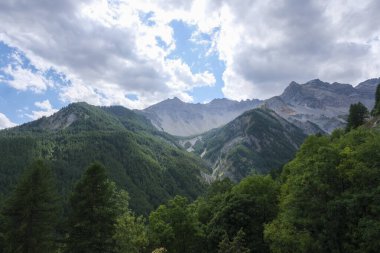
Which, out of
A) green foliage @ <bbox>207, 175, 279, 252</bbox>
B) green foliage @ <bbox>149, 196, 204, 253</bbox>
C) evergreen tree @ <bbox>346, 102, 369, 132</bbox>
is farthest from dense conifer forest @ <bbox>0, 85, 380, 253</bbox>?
evergreen tree @ <bbox>346, 102, 369, 132</bbox>

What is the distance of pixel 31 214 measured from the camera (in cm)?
4366

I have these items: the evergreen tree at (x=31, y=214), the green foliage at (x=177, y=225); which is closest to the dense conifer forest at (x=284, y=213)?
the evergreen tree at (x=31, y=214)

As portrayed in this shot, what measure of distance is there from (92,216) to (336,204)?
88.7ft

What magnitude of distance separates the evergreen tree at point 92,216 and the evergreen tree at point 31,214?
4.67 m

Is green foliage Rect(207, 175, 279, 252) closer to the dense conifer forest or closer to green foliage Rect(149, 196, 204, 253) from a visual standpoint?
green foliage Rect(149, 196, 204, 253)

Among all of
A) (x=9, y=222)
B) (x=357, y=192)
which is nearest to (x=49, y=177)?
(x=9, y=222)

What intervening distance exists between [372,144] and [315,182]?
23.8 ft

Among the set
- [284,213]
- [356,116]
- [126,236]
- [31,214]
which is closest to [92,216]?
[126,236]

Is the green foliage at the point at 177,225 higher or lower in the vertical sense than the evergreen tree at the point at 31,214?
lower

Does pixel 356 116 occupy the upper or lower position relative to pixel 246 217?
upper

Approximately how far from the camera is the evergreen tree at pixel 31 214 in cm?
4312

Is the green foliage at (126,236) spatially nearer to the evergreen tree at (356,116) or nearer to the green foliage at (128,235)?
the green foliage at (128,235)

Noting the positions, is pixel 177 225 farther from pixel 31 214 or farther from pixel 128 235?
pixel 31 214

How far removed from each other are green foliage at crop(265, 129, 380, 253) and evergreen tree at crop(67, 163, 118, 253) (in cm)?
2108
